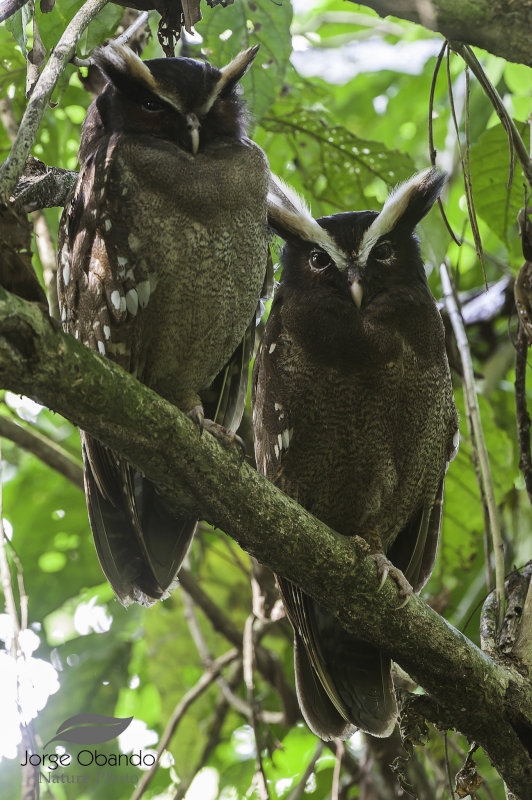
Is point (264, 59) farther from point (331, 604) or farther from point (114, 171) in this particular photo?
point (331, 604)

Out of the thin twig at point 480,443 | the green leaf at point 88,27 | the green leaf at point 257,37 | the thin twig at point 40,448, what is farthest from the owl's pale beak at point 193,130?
the thin twig at point 40,448

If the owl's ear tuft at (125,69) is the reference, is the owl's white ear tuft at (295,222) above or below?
below

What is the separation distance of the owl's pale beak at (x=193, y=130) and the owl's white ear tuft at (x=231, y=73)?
0.06 meters

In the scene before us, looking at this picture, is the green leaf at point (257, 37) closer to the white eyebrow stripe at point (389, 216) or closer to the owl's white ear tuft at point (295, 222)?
the owl's white ear tuft at point (295, 222)

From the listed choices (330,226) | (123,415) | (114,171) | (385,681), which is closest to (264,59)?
(330,226)

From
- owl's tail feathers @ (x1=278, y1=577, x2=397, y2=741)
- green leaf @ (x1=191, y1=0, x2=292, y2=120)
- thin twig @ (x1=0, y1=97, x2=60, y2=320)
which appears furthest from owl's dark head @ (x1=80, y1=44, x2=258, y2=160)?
owl's tail feathers @ (x1=278, y1=577, x2=397, y2=741)

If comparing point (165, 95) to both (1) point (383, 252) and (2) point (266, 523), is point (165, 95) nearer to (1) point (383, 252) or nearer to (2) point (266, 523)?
(1) point (383, 252)

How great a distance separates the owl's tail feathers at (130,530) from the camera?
7.77 feet

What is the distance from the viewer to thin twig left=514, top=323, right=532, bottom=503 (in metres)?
2.50

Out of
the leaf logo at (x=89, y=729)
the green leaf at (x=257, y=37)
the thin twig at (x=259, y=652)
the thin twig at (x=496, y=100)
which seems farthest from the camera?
the thin twig at (x=259, y=652)

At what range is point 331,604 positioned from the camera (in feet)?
6.72

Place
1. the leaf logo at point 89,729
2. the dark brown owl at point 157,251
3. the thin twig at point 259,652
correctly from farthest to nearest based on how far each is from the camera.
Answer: the thin twig at point 259,652 < the leaf logo at point 89,729 < the dark brown owl at point 157,251

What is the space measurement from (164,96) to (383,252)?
801 millimetres

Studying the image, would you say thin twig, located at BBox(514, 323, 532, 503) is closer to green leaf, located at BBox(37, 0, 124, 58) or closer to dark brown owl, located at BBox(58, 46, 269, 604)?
dark brown owl, located at BBox(58, 46, 269, 604)
